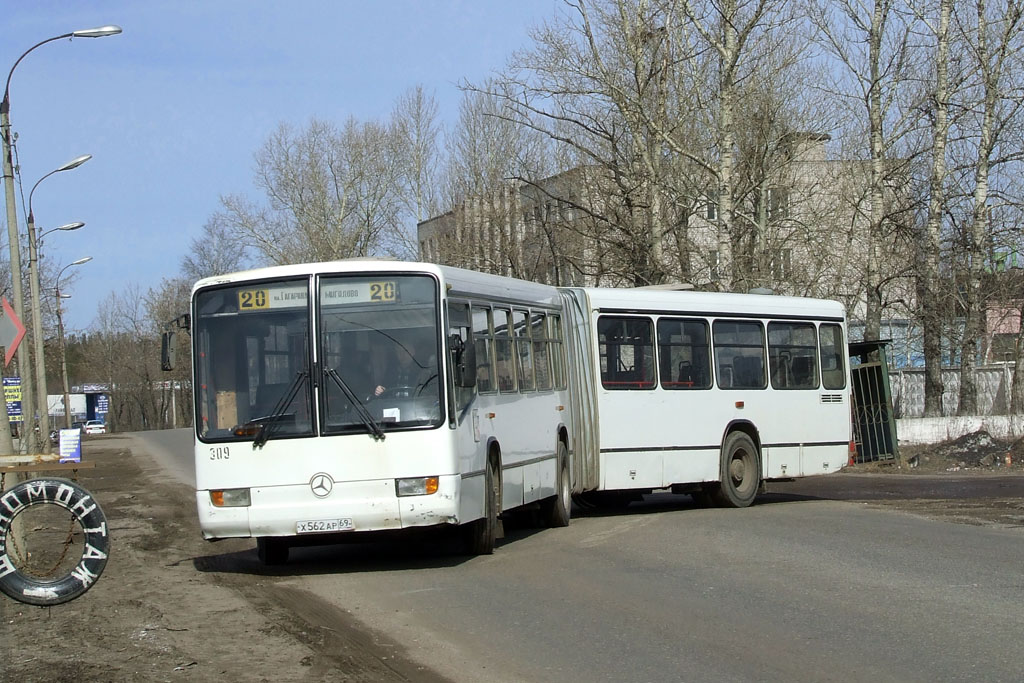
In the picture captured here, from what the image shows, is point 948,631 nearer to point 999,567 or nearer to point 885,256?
point 999,567

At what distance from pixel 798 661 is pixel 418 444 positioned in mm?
4805

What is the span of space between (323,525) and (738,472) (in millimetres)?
8038

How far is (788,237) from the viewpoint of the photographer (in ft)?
97.8

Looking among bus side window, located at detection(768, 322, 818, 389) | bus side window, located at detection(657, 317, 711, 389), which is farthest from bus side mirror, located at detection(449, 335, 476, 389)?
bus side window, located at detection(768, 322, 818, 389)

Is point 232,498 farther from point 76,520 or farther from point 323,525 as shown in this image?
point 76,520

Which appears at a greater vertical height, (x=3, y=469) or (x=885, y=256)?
(x=885, y=256)

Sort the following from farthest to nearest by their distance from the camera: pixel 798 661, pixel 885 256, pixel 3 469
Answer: pixel 885 256, pixel 3 469, pixel 798 661

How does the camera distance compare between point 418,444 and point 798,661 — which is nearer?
point 798,661

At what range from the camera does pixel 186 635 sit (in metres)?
8.51

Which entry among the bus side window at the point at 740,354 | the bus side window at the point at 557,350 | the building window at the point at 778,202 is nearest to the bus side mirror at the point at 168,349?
the bus side window at the point at 557,350

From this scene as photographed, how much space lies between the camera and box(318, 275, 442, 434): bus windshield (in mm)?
11414

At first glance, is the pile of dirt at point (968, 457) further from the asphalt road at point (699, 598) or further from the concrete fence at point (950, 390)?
the asphalt road at point (699, 598)

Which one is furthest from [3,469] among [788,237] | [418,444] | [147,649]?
[788,237]

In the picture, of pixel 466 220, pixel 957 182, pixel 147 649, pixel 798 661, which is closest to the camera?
pixel 798 661
